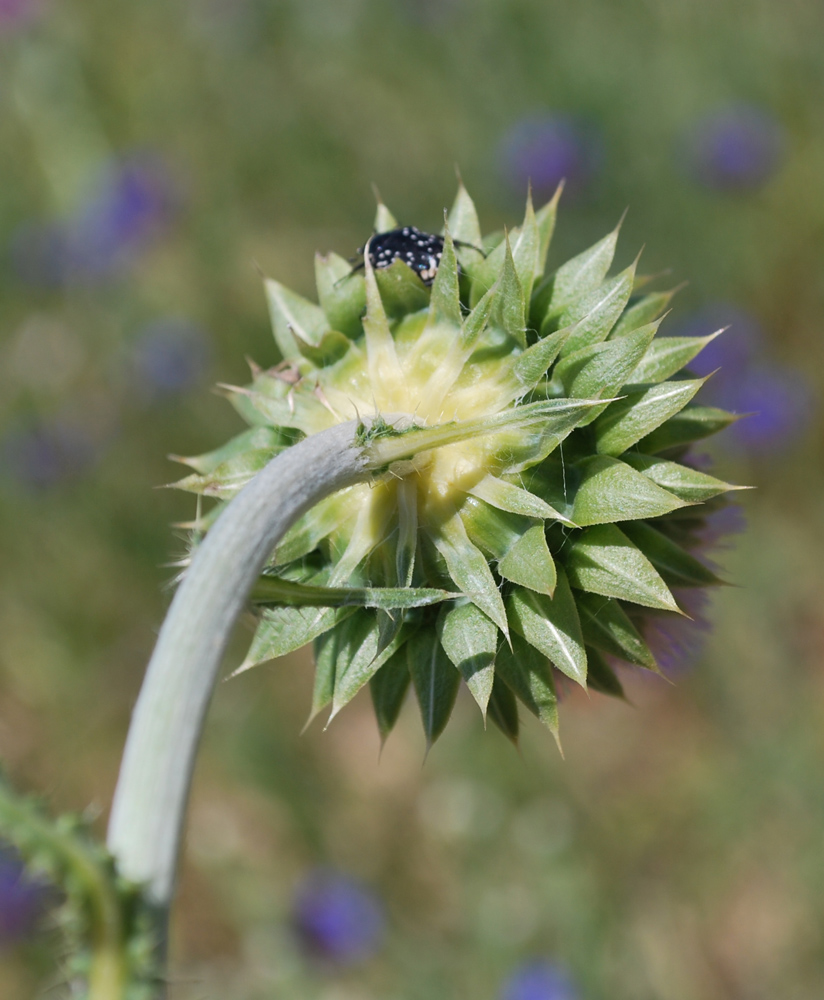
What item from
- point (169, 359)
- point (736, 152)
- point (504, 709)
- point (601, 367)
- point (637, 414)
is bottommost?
point (504, 709)

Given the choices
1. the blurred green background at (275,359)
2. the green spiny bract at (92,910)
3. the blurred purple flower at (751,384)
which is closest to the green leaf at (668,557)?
Answer: the green spiny bract at (92,910)

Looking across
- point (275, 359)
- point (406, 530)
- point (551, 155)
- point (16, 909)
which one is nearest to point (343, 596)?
point (406, 530)

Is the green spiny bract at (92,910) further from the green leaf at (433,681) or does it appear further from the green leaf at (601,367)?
the green leaf at (601,367)

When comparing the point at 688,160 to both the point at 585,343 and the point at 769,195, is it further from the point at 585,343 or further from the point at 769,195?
the point at 585,343

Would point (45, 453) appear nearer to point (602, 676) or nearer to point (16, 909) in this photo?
point (16, 909)

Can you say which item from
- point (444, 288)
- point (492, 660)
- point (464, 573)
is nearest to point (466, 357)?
point (444, 288)

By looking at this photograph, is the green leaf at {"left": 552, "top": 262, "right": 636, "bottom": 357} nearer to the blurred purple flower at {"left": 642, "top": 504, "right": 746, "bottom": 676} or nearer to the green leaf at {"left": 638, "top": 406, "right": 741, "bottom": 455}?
the green leaf at {"left": 638, "top": 406, "right": 741, "bottom": 455}
